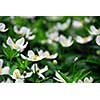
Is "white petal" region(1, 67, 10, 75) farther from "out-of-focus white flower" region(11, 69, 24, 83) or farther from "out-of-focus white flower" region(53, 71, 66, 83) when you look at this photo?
"out-of-focus white flower" region(53, 71, 66, 83)

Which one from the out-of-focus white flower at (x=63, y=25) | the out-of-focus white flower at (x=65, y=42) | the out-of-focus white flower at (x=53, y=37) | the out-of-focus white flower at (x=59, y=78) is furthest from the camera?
the out-of-focus white flower at (x=63, y=25)

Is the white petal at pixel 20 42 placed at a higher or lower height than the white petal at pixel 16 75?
higher

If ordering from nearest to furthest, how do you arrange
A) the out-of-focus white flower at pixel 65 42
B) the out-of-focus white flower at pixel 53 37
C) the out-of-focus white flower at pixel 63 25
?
1. the out-of-focus white flower at pixel 65 42
2. the out-of-focus white flower at pixel 53 37
3. the out-of-focus white flower at pixel 63 25

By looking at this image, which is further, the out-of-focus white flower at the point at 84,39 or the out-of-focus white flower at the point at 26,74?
the out-of-focus white flower at the point at 84,39

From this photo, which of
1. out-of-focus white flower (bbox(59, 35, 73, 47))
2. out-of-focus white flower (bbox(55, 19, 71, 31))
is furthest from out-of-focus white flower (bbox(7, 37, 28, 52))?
out-of-focus white flower (bbox(55, 19, 71, 31))

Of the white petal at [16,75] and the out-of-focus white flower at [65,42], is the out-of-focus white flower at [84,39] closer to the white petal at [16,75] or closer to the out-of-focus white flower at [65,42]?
the out-of-focus white flower at [65,42]

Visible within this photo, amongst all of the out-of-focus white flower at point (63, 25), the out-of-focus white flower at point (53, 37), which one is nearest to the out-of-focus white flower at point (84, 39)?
the out-of-focus white flower at point (53, 37)

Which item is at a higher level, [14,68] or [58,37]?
[14,68]

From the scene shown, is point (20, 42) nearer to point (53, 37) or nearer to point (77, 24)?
point (53, 37)
